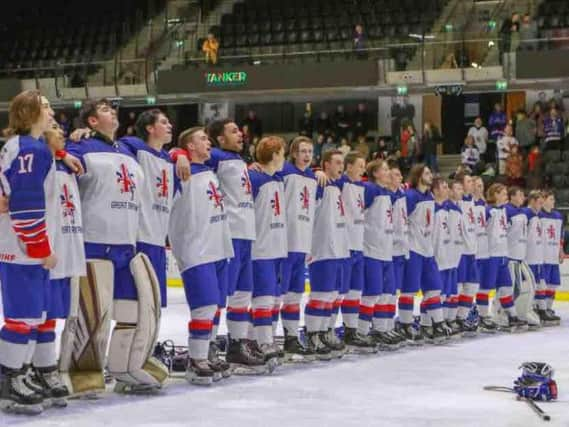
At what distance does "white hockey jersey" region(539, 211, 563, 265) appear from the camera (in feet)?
42.8

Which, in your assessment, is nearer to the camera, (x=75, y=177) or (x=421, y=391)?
(x=75, y=177)

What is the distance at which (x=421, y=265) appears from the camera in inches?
404

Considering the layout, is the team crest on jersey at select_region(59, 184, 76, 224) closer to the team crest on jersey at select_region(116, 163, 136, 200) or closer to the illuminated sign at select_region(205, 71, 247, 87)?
the team crest on jersey at select_region(116, 163, 136, 200)

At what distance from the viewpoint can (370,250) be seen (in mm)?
9500

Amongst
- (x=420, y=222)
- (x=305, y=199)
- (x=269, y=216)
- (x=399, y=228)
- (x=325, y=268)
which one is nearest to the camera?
(x=269, y=216)

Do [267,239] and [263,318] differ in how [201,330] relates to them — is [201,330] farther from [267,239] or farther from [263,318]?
[267,239]

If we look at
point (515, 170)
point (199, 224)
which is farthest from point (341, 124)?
point (199, 224)

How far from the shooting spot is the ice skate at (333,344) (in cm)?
883

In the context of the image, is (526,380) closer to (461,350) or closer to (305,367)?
(305,367)

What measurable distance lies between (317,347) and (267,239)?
109cm

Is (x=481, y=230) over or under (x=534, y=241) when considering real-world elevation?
over

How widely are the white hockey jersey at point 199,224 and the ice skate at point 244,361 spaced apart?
74cm

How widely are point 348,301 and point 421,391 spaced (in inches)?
88.8

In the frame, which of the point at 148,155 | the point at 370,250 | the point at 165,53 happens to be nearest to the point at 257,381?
the point at 148,155
